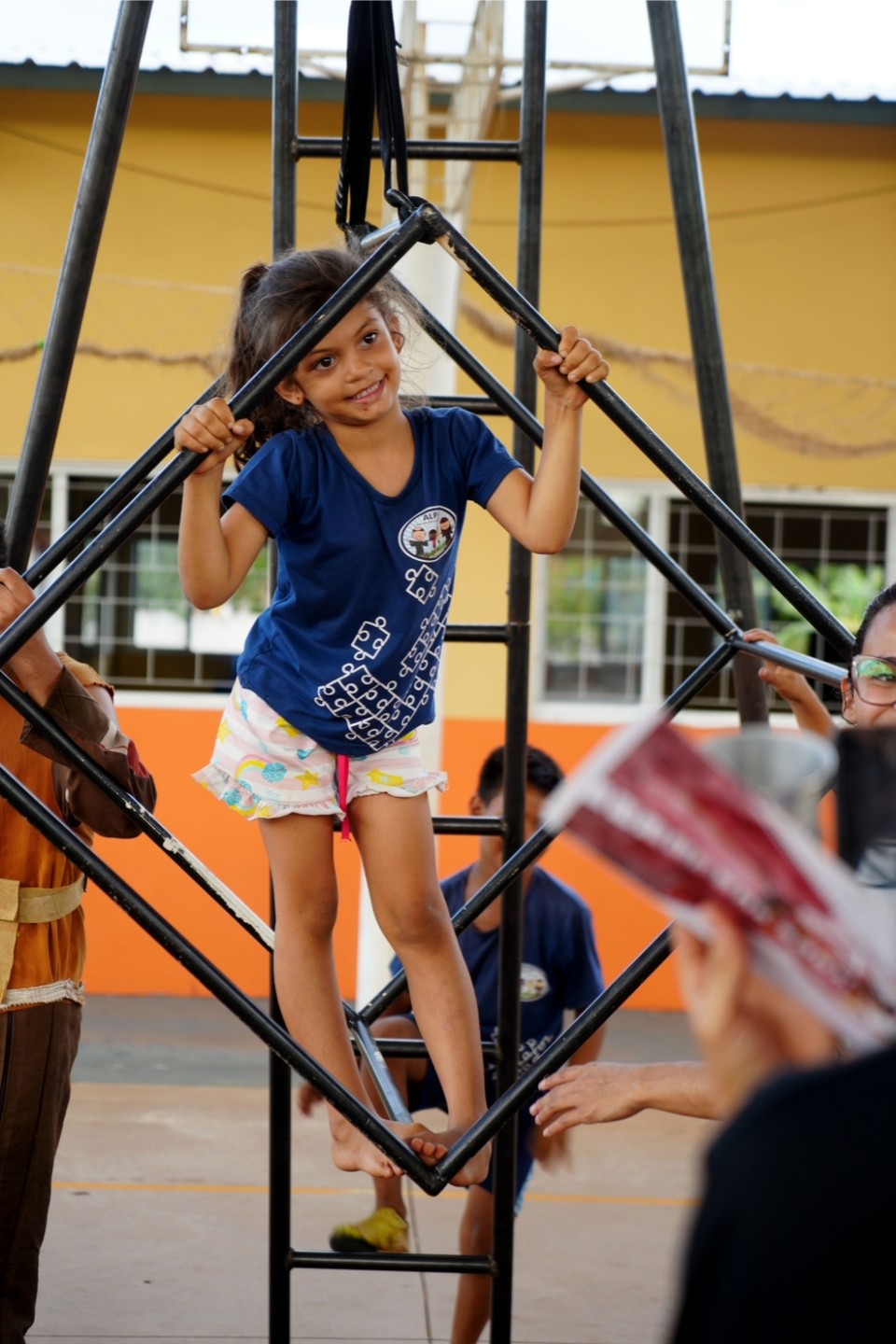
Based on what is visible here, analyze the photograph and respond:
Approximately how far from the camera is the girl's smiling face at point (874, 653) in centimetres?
162

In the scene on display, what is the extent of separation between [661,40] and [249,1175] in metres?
3.80

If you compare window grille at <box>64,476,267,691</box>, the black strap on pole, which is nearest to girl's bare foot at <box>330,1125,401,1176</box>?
the black strap on pole

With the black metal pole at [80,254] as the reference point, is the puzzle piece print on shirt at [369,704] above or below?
below

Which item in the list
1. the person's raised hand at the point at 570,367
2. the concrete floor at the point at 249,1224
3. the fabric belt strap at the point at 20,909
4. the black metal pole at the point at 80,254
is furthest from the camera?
the concrete floor at the point at 249,1224

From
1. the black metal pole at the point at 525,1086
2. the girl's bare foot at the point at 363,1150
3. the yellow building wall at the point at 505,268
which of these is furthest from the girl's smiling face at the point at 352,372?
the yellow building wall at the point at 505,268

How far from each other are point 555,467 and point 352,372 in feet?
0.96

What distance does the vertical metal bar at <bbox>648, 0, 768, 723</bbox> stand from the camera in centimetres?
224

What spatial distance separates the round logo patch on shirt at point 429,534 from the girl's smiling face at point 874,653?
1.82ft

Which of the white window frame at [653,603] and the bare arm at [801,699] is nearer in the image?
the bare arm at [801,699]

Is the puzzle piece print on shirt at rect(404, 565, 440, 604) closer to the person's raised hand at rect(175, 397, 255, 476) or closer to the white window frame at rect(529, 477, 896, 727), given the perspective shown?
the person's raised hand at rect(175, 397, 255, 476)

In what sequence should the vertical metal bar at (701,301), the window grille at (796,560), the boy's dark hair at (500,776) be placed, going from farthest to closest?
the window grille at (796,560) < the boy's dark hair at (500,776) < the vertical metal bar at (701,301)

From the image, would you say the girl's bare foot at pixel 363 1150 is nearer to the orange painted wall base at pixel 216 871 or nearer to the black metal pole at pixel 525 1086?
the black metal pole at pixel 525 1086

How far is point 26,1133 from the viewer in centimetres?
248

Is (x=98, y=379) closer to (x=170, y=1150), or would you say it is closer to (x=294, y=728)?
(x=170, y=1150)
